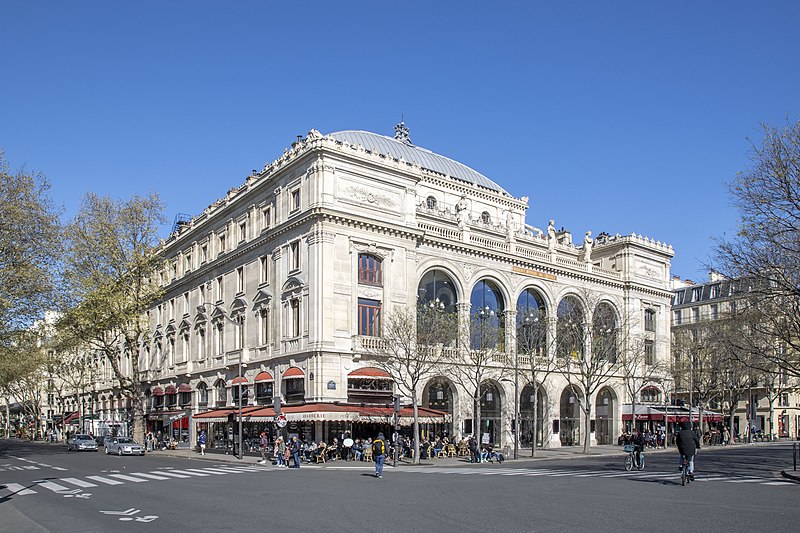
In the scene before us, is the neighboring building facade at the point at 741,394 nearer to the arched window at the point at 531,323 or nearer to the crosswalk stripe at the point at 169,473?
the arched window at the point at 531,323

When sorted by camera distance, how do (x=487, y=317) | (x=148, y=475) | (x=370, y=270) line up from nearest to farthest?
(x=148, y=475), (x=370, y=270), (x=487, y=317)

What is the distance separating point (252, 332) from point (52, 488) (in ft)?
99.8

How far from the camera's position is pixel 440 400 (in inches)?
2165

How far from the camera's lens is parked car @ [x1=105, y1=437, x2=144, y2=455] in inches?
2227

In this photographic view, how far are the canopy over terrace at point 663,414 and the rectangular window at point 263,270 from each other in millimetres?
33867

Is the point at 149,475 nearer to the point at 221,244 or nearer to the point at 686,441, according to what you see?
the point at 686,441

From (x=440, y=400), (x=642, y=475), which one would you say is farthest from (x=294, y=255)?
(x=642, y=475)

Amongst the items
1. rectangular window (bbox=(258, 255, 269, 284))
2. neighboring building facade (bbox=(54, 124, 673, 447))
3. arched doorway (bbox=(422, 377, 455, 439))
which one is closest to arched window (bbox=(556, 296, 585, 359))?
neighboring building facade (bbox=(54, 124, 673, 447))

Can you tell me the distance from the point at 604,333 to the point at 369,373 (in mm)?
22485

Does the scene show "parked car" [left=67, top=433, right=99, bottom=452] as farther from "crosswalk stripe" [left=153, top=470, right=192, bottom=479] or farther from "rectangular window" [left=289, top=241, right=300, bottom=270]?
"crosswalk stripe" [left=153, top=470, right=192, bottom=479]

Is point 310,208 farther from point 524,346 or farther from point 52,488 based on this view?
point 52,488

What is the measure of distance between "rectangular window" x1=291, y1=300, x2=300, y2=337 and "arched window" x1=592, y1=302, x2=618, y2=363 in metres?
21.5

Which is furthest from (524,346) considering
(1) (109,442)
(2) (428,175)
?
(1) (109,442)

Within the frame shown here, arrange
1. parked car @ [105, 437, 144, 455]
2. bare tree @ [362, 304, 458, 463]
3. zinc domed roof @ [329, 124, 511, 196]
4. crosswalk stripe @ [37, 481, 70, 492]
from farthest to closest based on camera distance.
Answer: zinc domed roof @ [329, 124, 511, 196] < parked car @ [105, 437, 144, 455] < bare tree @ [362, 304, 458, 463] < crosswalk stripe @ [37, 481, 70, 492]
